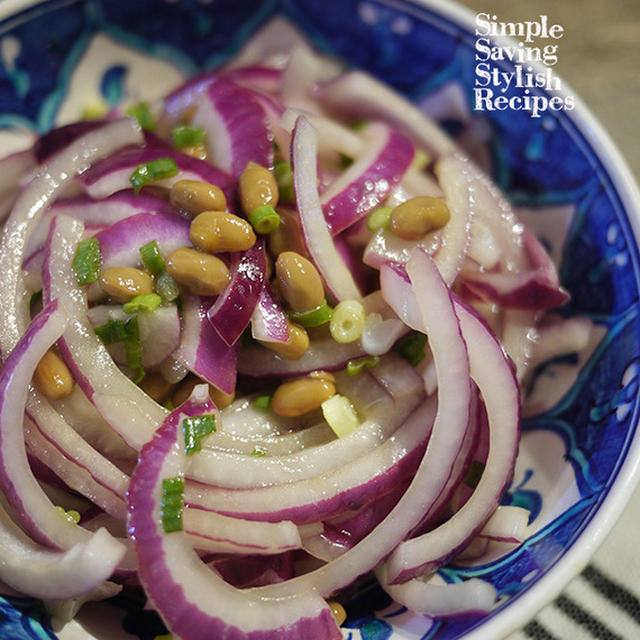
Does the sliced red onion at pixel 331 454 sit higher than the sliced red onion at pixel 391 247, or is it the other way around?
the sliced red onion at pixel 391 247

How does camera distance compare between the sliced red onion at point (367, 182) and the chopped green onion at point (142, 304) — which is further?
the sliced red onion at point (367, 182)

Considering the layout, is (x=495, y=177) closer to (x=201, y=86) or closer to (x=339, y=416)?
(x=201, y=86)

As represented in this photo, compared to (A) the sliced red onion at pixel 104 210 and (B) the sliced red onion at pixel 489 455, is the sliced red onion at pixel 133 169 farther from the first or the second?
(B) the sliced red onion at pixel 489 455

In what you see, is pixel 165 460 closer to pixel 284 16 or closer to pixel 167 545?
pixel 167 545

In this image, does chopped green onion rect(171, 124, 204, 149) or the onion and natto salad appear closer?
the onion and natto salad

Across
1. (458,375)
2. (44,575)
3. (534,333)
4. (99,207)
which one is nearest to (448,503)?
(458,375)

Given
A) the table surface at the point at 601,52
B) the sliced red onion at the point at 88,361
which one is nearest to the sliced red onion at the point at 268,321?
the sliced red onion at the point at 88,361

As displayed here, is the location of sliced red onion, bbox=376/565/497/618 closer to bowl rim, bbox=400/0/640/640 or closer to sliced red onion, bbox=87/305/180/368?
bowl rim, bbox=400/0/640/640

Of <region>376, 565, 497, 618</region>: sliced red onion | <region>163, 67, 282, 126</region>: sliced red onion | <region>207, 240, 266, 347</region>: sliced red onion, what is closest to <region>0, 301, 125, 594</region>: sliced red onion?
<region>207, 240, 266, 347</region>: sliced red onion
